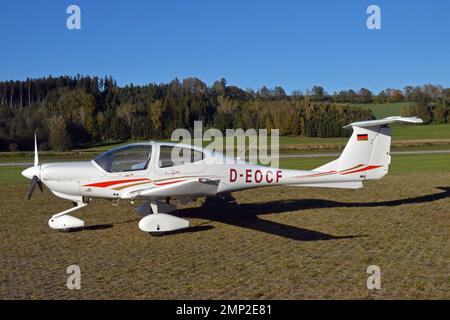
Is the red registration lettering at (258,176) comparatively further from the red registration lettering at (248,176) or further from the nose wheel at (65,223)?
the nose wheel at (65,223)

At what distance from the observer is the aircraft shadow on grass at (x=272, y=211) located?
30.8ft

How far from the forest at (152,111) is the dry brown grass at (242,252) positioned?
43.5 m

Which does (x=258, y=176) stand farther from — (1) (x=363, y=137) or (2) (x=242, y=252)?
(2) (x=242, y=252)

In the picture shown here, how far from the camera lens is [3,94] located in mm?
118125

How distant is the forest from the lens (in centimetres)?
6862

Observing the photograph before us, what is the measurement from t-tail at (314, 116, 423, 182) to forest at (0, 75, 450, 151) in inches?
1780

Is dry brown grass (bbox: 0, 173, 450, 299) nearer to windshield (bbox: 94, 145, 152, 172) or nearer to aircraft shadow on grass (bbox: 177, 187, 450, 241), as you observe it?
aircraft shadow on grass (bbox: 177, 187, 450, 241)

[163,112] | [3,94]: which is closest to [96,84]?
[3,94]

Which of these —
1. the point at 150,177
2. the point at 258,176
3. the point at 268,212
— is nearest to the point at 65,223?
the point at 150,177

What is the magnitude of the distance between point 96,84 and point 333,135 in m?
68.4

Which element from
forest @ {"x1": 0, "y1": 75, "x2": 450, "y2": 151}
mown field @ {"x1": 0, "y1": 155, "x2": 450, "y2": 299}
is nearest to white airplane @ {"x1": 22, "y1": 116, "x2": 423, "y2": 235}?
mown field @ {"x1": 0, "y1": 155, "x2": 450, "y2": 299}

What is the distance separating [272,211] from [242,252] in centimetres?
443
